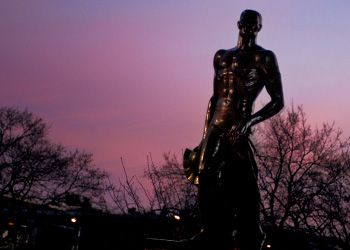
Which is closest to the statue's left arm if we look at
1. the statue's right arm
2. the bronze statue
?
the bronze statue

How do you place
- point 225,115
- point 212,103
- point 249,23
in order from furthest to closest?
point 212,103, point 249,23, point 225,115

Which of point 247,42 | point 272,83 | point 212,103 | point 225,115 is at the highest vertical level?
point 247,42

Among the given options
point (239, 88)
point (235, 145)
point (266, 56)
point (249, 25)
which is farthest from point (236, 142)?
point (249, 25)

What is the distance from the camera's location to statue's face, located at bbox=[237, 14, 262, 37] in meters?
4.82

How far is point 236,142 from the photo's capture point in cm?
449

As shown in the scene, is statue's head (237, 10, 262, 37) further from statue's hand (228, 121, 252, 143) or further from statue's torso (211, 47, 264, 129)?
statue's hand (228, 121, 252, 143)

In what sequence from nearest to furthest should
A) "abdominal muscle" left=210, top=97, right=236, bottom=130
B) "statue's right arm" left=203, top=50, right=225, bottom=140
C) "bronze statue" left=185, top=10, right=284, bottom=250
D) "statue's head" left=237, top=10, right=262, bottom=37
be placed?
"bronze statue" left=185, top=10, right=284, bottom=250
"abdominal muscle" left=210, top=97, right=236, bottom=130
"statue's head" left=237, top=10, right=262, bottom=37
"statue's right arm" left=203, top=50, right=225, bottom=140

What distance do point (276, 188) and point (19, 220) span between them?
1867cm

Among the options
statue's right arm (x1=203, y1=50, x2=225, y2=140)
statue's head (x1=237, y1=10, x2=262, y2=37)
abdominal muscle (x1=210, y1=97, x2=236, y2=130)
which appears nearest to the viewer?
abdominal muscle (x1=210, y1=97, x2=236, y2=130)

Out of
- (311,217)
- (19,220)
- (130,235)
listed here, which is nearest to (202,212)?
(311,217)

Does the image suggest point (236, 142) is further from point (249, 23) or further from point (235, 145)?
point (249, 23)

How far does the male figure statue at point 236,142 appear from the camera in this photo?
443 cm

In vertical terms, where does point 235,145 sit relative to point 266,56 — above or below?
below

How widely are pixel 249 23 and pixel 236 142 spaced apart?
1266mm
